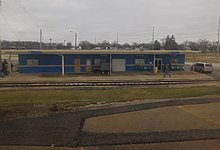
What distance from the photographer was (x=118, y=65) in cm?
3322

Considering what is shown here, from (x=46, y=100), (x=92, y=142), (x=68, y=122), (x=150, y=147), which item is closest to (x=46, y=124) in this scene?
(x=68, y=122)

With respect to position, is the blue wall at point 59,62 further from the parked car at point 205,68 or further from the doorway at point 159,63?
the parked car at point 205,68

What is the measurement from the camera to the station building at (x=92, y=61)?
30406 millimetres

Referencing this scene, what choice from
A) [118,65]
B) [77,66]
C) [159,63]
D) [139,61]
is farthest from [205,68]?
[77,66]

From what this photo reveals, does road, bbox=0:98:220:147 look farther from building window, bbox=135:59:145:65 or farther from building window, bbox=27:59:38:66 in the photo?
building window, bbox=135:59:145:65

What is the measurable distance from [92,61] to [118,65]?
378 cm

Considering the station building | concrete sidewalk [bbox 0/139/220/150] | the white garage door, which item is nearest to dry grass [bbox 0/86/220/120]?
concrete sidewalk [bbox 0/139/220/150]

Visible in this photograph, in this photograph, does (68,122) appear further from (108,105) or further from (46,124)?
(108,105)

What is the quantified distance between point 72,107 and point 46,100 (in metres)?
2.75

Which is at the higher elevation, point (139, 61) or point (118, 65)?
point (139, 61)

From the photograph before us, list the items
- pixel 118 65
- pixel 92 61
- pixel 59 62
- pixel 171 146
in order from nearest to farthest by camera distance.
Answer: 1. pixel 171 146
2. pixel 59 62
3. pixel 92 61
4. pixel 118 65

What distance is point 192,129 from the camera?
28.8 feet

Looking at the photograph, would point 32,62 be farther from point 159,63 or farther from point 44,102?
point 44,102

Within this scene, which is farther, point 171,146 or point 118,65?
point 118,65
